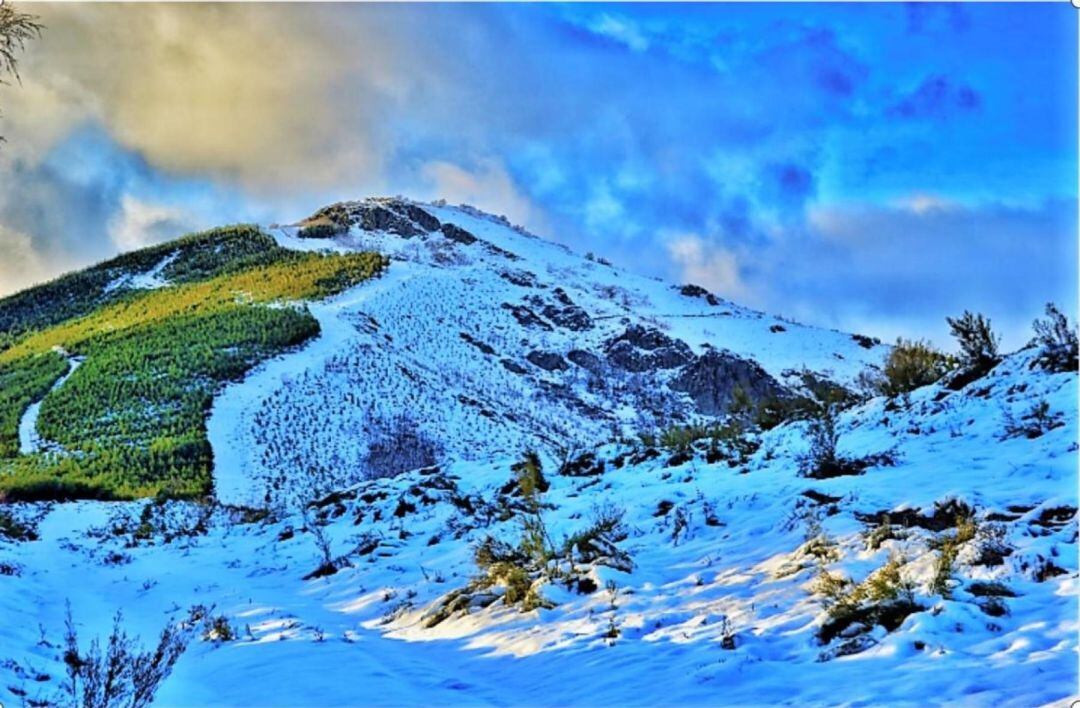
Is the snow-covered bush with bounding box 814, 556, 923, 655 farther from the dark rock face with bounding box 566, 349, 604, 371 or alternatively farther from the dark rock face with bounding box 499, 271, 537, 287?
the dark rock face with bounding box 499, 271, 537, 287

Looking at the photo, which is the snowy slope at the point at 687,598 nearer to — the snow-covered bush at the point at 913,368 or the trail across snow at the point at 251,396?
the snow-covered bush at the point at 913,368

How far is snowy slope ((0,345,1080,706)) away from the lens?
4.96 metres

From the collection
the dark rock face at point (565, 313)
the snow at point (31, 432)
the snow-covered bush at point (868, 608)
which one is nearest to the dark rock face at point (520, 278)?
the dark rock face at point (565, 313)

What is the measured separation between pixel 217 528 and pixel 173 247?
63.3 m

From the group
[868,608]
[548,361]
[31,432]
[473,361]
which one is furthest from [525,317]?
[868,608]

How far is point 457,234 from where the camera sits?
83.4 meters

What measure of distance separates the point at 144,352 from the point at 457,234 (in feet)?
158

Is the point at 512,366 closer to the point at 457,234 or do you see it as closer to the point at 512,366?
the point at 512,366

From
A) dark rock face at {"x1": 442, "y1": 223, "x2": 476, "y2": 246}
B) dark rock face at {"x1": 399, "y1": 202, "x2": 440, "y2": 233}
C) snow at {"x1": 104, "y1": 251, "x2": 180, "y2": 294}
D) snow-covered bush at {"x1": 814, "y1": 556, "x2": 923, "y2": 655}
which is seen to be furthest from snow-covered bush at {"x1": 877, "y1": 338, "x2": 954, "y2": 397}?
dark rock face at {"x1": 399, "y1": 202, "x2": 440, "y2": 233}

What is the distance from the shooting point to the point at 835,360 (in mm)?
62438

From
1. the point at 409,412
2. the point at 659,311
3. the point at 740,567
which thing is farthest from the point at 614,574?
the point at 659,311

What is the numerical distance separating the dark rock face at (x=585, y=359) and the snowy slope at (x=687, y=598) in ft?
126

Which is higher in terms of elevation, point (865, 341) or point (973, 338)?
point (865, 341)

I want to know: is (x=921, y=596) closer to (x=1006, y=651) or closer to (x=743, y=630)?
(x=1006, y=651)
